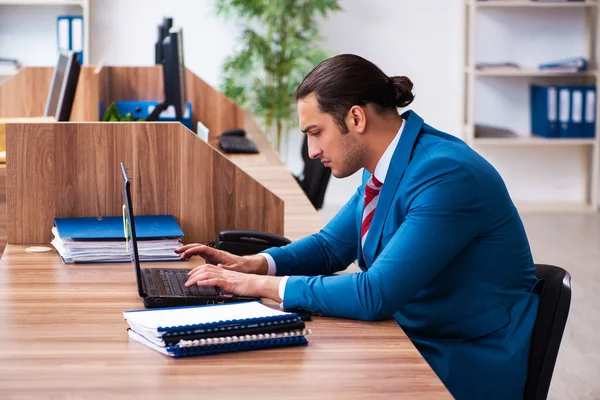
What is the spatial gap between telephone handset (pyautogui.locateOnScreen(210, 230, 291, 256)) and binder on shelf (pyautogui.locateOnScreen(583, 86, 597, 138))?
462cm

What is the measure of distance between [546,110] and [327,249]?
4.61m

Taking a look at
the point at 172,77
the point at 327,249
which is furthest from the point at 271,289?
the point at 172,77

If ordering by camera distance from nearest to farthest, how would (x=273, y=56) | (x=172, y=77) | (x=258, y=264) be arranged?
(x=258, y=264) < (x=172, y=77) < (x=273, y=56)

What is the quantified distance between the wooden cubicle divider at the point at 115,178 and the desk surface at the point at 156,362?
1.43 feet

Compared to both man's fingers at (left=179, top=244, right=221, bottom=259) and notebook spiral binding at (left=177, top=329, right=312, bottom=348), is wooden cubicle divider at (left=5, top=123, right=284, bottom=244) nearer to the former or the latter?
man's fingers at (left=179, top=244, right=221, bottom=259)

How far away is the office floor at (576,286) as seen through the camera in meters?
3.14

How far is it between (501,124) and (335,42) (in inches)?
54.4

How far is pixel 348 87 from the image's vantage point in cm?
174

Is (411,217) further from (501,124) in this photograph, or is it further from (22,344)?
(501,124)

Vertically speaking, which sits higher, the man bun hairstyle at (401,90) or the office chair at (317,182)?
the man bun hairstyle at (401,90)

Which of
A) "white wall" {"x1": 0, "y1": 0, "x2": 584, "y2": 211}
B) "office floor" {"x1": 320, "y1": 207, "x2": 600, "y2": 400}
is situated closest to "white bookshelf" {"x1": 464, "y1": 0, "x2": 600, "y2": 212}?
"white wall" {"x1": 0, "y1": 0, "x2": 584, "y2": 211}

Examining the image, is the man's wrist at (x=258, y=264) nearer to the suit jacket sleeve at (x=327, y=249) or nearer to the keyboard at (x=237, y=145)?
the suit jacket sleeve at (x=327, y=249)

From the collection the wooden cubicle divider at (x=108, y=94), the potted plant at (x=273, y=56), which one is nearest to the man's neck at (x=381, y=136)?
the wooden cubicle divider at (x=108, y=94)

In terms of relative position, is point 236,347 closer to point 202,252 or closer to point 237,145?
point 202,252
